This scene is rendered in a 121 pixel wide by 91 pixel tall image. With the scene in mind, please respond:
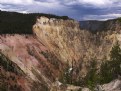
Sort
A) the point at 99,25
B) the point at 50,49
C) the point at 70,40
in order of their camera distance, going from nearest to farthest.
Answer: the point at 50,49, the point at 70,40, the point at 99,25

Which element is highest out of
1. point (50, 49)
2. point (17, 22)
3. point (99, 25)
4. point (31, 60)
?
point (17, 22)

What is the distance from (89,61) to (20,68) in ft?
97.5

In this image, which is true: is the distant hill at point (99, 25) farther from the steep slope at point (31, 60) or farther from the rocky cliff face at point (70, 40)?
the steep slope at point (31, 60)

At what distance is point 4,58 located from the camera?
103812mm

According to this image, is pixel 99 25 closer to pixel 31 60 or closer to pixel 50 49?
pixel 50 49

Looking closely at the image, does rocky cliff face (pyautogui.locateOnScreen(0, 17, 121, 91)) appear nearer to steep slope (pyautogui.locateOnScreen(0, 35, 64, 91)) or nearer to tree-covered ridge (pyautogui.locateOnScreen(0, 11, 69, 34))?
steep slope (pyautogui.locateOnScreen(0, 35, 64, 91))

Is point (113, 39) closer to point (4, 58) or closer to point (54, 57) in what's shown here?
point (54, 57)

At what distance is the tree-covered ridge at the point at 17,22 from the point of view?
406ft

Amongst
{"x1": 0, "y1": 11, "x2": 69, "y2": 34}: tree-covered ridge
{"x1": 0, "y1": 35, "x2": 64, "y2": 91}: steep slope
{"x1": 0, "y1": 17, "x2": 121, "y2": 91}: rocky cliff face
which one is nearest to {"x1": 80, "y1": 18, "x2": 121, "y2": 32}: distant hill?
{"x1": 0, "y1": 17, "x2": 121, "y2": 91}: rocky cliff face

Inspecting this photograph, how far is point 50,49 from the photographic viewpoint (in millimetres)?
128625

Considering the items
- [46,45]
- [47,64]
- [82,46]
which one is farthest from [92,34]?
[47,64]

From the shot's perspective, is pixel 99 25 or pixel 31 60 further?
pixel 99 25

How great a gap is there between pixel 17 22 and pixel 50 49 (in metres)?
13.0

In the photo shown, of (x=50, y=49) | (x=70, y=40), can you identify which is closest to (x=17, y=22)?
(x=50, y=49)
